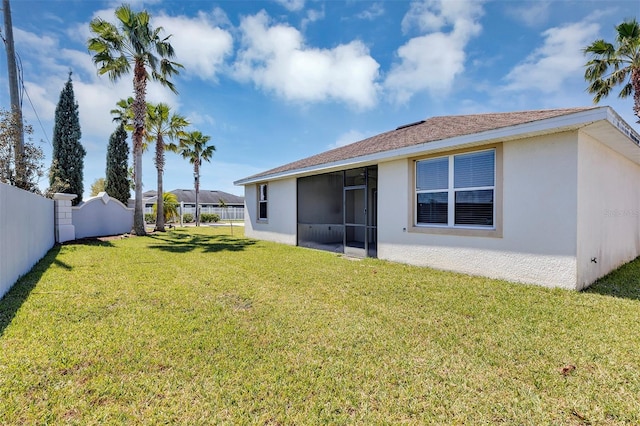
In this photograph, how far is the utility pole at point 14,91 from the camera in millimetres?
11836

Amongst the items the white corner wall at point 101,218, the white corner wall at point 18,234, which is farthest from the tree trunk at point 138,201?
the white corner wall at point 18,234

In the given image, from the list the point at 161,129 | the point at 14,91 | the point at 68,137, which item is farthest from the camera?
the point at 161,129

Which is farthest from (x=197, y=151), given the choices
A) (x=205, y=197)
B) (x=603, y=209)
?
(x=603, y=209)

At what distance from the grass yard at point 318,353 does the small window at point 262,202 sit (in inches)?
370

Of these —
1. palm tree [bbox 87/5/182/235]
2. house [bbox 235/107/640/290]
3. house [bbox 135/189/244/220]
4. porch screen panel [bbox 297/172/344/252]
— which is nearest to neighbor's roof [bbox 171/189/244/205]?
house [bbox 135/189/244/220]

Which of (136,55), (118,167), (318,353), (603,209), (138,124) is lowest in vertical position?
(318,353)

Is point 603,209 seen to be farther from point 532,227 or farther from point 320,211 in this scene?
point 320,211

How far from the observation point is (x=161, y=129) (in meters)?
19.8

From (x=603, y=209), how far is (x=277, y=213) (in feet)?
37.5

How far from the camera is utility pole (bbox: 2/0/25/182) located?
11836mm

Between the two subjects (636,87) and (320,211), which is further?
(320,211)

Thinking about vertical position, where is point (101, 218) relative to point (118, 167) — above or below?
below

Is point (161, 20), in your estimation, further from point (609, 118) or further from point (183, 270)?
point (609, 118)

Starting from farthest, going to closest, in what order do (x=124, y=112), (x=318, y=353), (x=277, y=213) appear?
(x=124, y=112), (x=277, y=213), (x=318, y=353)
